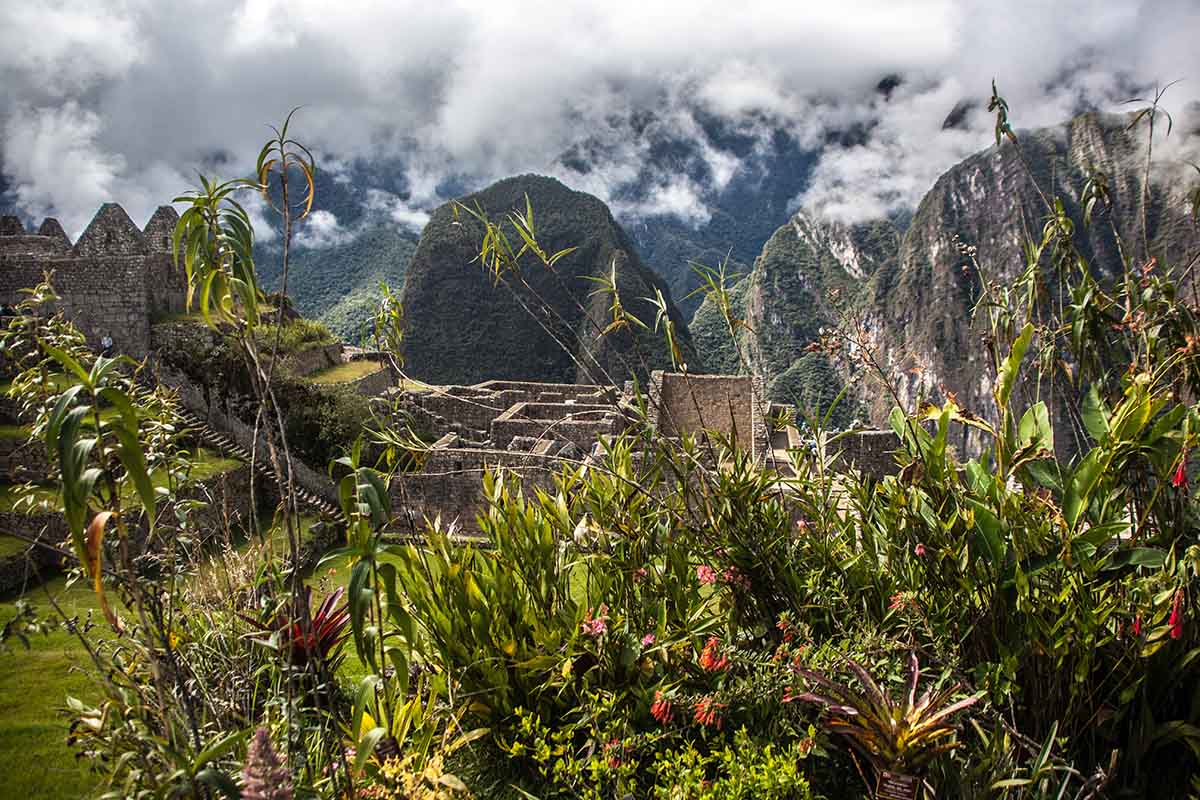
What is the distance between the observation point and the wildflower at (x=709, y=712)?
2036mm

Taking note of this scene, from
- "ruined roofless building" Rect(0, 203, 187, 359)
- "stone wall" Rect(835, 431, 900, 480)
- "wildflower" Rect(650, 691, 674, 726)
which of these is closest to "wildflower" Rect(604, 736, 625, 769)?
"wildflower" Rect(650, 691, 674, 726)

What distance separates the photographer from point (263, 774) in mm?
1163

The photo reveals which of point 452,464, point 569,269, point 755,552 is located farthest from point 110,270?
point 569,269

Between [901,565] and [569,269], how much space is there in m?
44.5

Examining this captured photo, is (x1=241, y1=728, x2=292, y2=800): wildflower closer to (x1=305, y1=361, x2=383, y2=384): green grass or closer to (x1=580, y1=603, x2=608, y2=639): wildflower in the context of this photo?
(x1=580, y1=603, x2=608, y2=639): wildflower

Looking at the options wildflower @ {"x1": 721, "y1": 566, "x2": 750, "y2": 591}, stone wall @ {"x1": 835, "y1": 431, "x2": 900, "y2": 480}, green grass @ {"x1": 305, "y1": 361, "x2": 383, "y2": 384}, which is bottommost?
stone wall @ {"x1": 835, "y1": 431, "x2": 900, "y2": 480}

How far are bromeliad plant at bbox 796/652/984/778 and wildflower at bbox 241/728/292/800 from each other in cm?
132

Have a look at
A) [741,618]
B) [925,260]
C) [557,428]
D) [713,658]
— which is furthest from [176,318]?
[925,260]

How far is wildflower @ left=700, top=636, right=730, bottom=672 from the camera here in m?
2.21

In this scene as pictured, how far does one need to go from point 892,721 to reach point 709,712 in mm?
501

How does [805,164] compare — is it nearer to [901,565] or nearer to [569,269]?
[569,269]

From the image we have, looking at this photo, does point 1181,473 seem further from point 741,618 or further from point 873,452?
point 873,452

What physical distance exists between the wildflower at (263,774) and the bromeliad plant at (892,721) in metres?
1.32

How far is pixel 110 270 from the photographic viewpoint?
544 inches
